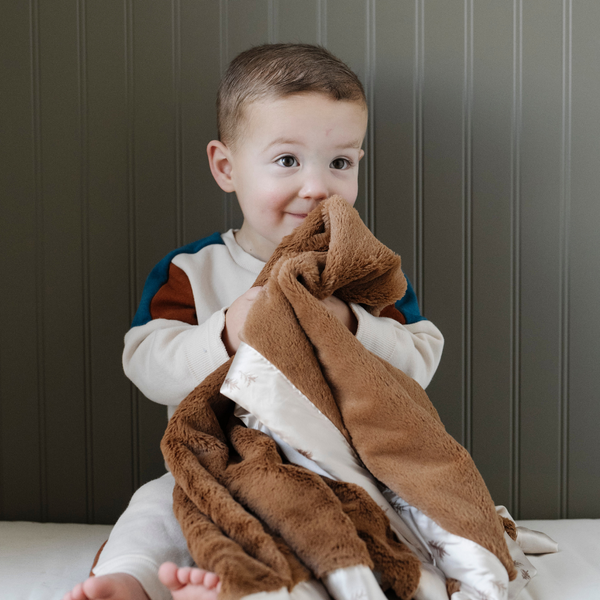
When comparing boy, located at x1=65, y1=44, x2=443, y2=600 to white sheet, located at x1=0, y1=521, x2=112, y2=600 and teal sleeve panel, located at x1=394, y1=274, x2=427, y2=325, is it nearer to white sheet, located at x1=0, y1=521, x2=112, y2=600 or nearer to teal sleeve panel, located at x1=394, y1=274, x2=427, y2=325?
teal sleeve panel, located at x1=394, y1=274, x2=427, y2=325

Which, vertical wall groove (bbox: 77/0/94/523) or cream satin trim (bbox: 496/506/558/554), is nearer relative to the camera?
cream satin trim (bbox: 496/506/558/554)

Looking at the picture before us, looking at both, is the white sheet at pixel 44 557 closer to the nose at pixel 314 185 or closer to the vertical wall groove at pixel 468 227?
the nose at pixel 314 185

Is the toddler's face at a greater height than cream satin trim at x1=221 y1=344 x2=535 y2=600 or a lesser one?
greater

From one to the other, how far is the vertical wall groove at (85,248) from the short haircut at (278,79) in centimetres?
35

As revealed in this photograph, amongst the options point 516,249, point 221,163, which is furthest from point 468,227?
point 221,163

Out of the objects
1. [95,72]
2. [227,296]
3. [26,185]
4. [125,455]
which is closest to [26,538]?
[125,455]

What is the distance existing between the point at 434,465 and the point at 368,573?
0.54ft

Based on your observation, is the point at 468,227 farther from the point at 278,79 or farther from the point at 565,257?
the point at 278,79

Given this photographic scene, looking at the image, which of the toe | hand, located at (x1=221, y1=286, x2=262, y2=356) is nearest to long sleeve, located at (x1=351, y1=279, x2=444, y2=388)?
hand, located at (x1=221, y1=286, x2=262, y2=356)

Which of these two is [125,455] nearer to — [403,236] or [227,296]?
[227,296]

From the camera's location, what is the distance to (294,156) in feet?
3.02

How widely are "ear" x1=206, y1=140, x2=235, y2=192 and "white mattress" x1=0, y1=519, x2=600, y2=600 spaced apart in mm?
659

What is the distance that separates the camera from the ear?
1.01 metres

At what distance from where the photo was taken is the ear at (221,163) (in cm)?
101
